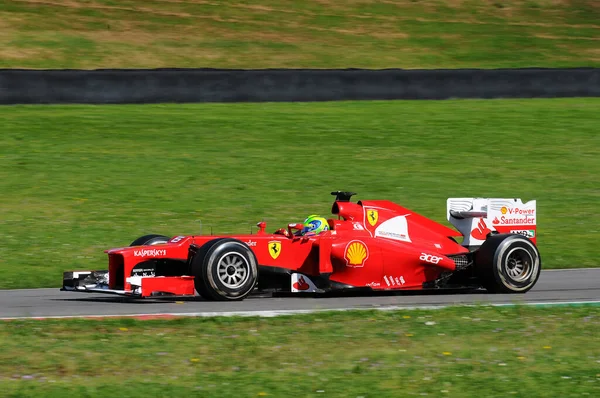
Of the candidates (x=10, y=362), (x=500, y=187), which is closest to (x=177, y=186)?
(x=500, y=187)

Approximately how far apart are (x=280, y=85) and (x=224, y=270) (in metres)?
14.3

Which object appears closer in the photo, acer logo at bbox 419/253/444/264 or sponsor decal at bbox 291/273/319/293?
sponsor decal at bbox 291/273/319/293

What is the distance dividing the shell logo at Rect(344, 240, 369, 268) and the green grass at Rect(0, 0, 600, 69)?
52.1 feet

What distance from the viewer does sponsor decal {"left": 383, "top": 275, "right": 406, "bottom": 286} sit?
11.1m

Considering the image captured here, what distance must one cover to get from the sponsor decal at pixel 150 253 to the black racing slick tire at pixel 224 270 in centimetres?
33

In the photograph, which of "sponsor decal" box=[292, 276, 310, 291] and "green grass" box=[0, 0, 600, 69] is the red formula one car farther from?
"green grass" box=[0, 0, 600, 69]

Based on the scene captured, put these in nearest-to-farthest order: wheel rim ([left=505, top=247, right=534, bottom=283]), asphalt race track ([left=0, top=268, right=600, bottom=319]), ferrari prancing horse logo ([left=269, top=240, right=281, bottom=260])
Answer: asphalt race track ([left=0, top=268, right=600, bottom=319]), ferrari prancing horse logo ([left=269, top=240, right=281, bottom=260]), wheel rim ([left=505, top=247, right=534, bottom=283])

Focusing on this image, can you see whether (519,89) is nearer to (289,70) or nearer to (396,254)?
(289,70)

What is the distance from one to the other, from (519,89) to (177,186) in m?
10.8

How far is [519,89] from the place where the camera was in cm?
2595

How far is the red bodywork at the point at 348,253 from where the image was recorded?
10.3 m

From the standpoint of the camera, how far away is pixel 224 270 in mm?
10242

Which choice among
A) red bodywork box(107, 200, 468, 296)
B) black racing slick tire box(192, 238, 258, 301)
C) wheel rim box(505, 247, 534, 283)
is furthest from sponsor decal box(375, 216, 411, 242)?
black racing slick tire box(192, 238, 258, 301)

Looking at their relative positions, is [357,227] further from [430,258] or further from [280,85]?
[280,85]
